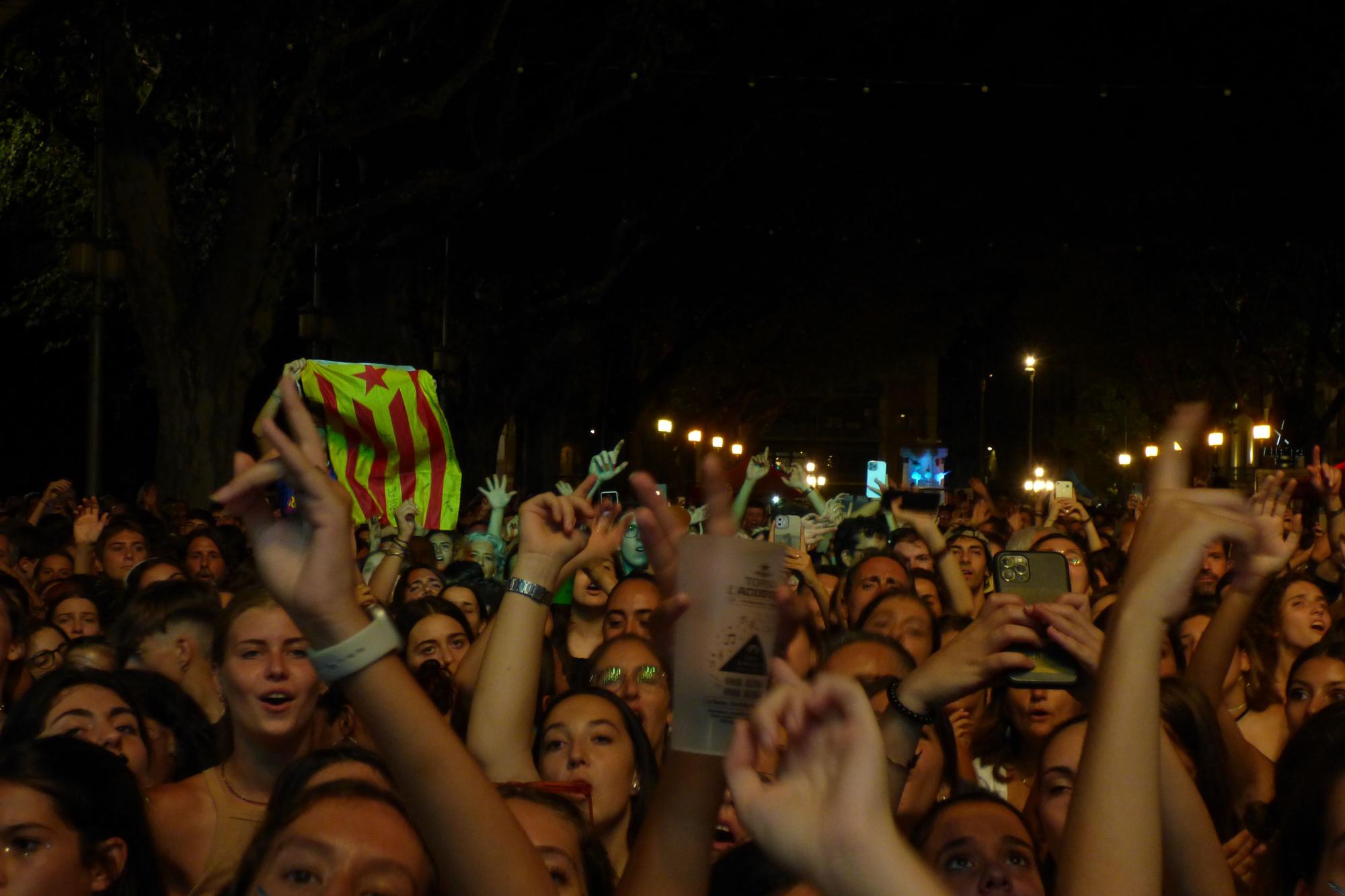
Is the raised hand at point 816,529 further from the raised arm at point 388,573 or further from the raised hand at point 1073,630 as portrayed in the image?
the raised hand at point 1073,630

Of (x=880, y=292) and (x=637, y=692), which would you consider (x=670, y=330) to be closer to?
(x=880, y=292)

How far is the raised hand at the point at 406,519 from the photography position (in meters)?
10.1

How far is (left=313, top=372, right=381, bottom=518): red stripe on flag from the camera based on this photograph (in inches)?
406

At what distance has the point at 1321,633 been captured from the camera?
260 inches

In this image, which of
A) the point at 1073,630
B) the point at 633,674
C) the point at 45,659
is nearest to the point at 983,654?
the point at 1073,630

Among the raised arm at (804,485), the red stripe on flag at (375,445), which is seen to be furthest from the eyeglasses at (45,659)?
the raised arm at (804,485)

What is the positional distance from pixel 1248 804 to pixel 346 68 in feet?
51.4

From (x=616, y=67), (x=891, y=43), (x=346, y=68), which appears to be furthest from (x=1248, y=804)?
(x=891, y=43)

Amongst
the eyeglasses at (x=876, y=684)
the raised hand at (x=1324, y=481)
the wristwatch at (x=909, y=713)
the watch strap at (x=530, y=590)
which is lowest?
the eyeglasses at (x=876, y=684)

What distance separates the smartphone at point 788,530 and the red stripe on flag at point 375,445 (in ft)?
8.20

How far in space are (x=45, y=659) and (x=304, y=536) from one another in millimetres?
4477

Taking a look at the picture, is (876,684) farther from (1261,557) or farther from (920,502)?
(920,502)

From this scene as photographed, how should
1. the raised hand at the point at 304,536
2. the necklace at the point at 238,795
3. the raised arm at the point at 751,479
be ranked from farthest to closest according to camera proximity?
the raised arm at the point at 751,479 → the necklace at the point at 238,795 → the raised hand at the point at 304,536

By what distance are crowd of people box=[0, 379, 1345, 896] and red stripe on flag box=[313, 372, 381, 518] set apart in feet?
11.2
